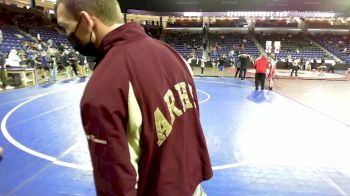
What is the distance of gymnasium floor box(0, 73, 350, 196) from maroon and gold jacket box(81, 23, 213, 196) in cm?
310

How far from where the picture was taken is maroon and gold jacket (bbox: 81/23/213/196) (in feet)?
3.78

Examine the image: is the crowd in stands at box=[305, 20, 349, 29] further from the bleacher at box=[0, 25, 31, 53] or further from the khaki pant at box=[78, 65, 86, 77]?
the bleacher at box=[0, 25, 31, 53]

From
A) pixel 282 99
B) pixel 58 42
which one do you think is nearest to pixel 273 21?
pixel 58 42

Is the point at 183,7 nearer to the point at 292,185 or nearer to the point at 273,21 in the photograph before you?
the point at 273,21

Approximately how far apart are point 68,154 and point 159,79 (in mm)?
4946

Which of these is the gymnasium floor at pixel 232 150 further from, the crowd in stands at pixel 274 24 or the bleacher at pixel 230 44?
the crowd in stands at pixel 274 24

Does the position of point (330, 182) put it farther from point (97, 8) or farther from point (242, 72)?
point (242, 72)

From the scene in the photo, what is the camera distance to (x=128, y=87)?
3.87 feet

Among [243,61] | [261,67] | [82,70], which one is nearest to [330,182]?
[261,67]

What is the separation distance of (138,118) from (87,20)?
503 millimetres

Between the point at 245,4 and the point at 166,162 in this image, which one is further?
the point at 245,4

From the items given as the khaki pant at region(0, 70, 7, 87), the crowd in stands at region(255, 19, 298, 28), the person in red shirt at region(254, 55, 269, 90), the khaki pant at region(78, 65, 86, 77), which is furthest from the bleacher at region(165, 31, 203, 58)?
the khaki pant at region(0, 70, 7, 87)

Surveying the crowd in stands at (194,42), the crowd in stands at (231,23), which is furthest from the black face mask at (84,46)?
the crowd in stands at (231,23)

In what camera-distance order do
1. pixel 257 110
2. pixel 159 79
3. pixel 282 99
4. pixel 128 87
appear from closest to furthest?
pixel 128 87, pixel 159 79, pixel 257 110, pixel 282 99
